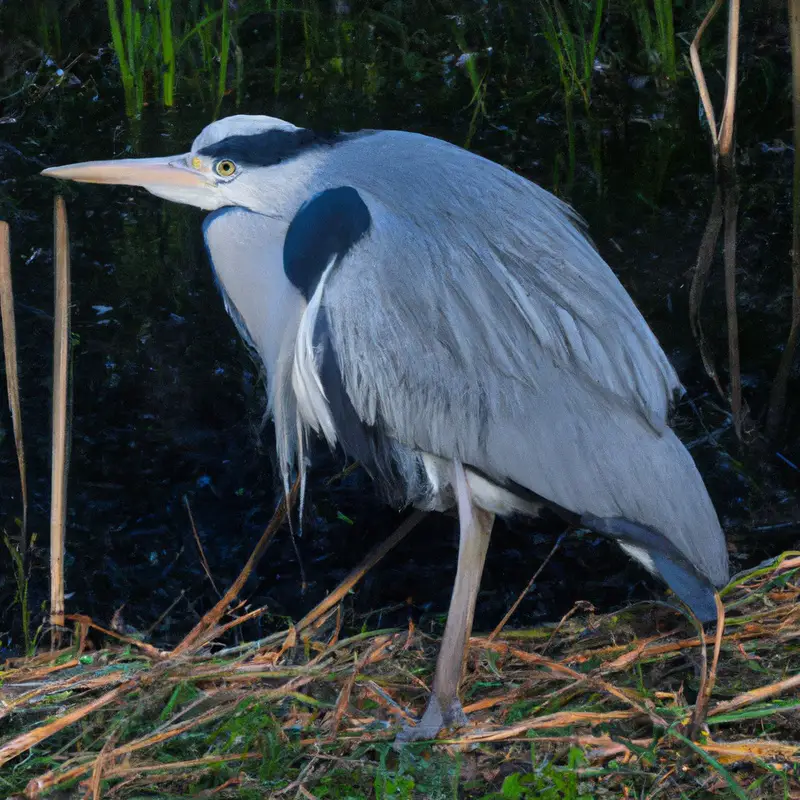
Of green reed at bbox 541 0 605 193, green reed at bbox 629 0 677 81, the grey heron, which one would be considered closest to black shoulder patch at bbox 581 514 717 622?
the grey heron

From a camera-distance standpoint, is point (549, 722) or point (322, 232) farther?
point (322, 232)

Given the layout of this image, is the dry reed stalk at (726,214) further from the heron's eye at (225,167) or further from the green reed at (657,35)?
the heron's eye at (225,167)

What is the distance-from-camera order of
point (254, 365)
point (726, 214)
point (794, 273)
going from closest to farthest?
point (794, 273), point (254, 365), point (726, 214)

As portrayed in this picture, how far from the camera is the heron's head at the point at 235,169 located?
8.21ft

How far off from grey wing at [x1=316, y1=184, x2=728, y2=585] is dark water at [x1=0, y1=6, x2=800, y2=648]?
0.62 meters

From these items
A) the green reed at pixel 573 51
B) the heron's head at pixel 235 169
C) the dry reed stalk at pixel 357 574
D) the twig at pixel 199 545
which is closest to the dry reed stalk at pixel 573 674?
the dry reed stalk at pixel 357 574

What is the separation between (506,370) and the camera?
7.75ft

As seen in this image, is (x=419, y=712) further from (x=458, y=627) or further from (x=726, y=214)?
(x=726, y=214)

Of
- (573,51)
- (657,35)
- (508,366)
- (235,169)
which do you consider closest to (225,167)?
(235,169)

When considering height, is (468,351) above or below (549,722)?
above

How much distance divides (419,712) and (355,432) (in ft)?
1.90

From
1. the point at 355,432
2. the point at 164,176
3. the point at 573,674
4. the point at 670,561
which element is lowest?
the point at 573,674

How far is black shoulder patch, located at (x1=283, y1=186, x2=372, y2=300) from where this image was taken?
2.37m

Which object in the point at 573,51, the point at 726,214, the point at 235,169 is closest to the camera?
the point at 235,169
